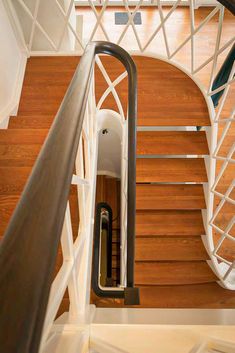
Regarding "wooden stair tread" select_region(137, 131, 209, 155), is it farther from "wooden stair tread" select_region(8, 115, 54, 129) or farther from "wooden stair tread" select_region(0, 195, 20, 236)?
"wooden stair tread" select_region(0, 195, 20, 236)

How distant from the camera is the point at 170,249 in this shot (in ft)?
6.81

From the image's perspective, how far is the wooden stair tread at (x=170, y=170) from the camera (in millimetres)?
2039

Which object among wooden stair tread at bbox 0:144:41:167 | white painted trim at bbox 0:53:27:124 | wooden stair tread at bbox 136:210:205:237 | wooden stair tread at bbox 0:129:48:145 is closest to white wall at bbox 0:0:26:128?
white painted trim at bbox 0:53:27:124

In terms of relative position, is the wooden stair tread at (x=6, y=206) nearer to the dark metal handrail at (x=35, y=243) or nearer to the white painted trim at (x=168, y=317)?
the white painted trim at (x=168, y=317)

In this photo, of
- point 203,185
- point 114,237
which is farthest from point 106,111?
point 114,237

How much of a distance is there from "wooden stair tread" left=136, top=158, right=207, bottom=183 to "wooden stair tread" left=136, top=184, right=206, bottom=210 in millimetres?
122

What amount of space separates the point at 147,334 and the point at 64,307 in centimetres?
44

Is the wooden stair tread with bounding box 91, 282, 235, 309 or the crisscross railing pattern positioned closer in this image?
the crisscross railing pattern

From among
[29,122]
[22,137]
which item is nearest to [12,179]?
[22,137]

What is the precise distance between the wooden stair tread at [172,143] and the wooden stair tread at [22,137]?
2.95ft

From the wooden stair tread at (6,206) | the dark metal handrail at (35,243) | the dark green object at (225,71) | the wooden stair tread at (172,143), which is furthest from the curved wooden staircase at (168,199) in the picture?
the dark metal handrail at (35,243)

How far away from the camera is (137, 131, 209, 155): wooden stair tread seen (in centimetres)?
205

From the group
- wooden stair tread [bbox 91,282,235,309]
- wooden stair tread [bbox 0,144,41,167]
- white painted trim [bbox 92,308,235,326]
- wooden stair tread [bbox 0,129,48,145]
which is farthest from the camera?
wooden stair tread [bbox 91,282,235,309]

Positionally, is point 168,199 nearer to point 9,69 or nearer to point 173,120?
point 173,120
